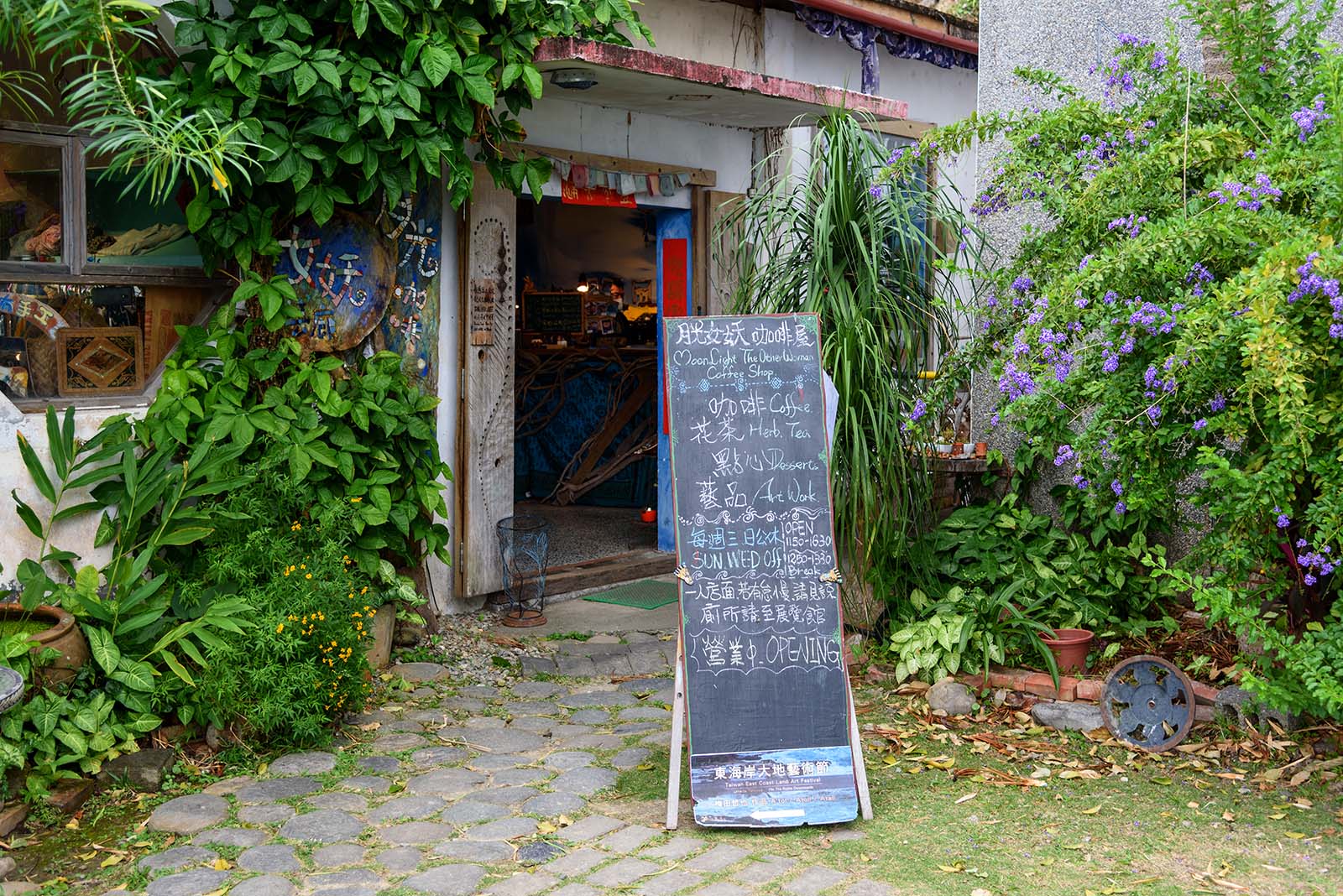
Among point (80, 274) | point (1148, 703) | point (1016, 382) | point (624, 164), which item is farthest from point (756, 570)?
point (624, 164)

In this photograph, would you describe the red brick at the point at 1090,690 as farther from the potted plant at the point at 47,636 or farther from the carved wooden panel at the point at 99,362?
the carved wooden panel at the point at 99,362

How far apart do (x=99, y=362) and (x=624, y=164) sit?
3285 mm

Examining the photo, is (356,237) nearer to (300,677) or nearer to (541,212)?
(300,677)

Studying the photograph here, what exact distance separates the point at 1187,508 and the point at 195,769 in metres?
4.61

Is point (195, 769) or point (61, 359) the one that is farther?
point (61, 359)

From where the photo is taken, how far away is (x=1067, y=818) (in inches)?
178

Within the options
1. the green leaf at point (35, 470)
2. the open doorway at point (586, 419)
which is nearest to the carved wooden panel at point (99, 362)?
the green leaf at point (35, 470)

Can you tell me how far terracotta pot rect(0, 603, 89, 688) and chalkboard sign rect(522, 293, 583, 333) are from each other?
6870mm

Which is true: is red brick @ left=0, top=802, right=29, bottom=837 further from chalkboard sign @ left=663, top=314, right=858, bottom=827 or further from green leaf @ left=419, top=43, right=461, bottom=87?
green leaf @ left=419, top=43, right=461, bottom=87

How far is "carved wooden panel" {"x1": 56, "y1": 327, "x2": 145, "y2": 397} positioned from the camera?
5.62m

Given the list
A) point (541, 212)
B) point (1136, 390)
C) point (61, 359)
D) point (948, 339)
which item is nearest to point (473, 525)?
point (61, 359)

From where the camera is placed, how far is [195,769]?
4867mm

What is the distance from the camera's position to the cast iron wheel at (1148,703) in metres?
5.15

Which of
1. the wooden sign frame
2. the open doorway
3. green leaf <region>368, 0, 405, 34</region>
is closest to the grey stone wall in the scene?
the wooden sign frame
